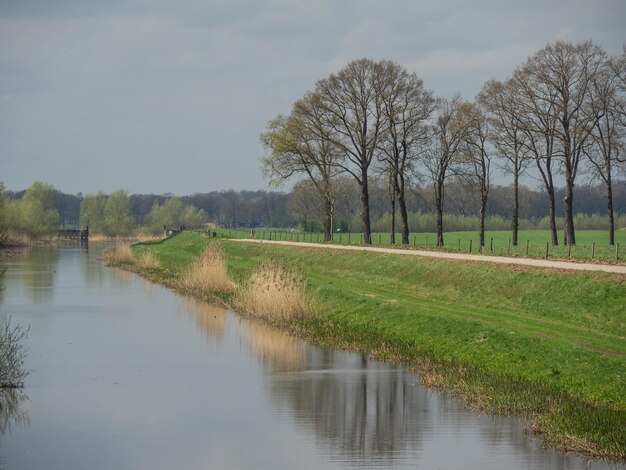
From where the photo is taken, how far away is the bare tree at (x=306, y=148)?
84.0m

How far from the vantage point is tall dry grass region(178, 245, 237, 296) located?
53.3 m

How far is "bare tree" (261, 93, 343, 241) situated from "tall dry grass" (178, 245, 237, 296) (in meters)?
27.0

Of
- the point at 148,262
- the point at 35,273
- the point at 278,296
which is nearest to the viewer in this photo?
the point at 278,296

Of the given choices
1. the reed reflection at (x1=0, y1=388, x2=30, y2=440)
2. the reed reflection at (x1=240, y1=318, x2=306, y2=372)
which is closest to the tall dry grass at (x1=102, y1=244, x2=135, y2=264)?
the reed reflection at (x1=240, y1=318, x2=306, y2=372)

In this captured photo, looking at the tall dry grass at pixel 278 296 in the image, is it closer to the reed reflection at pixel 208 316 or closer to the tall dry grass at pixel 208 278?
the reed reflection at pixel 208 316

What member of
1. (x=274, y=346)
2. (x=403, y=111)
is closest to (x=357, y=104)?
(x=403, y=111)

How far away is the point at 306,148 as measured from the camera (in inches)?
3477

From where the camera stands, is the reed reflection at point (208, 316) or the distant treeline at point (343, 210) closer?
the reed reflection at point (208, 316)

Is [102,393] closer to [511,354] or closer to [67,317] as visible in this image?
[511,354]

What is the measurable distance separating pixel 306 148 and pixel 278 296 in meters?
48.7

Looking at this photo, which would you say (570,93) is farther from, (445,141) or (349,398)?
(349,398)

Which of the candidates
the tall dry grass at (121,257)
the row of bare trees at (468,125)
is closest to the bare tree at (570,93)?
the row of bare trees at (468,125)

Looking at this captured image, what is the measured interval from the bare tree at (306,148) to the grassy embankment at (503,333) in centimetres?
2846

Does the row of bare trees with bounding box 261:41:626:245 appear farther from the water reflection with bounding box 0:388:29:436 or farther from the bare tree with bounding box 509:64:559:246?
the water reflection with bounding box 0:388:29:436
